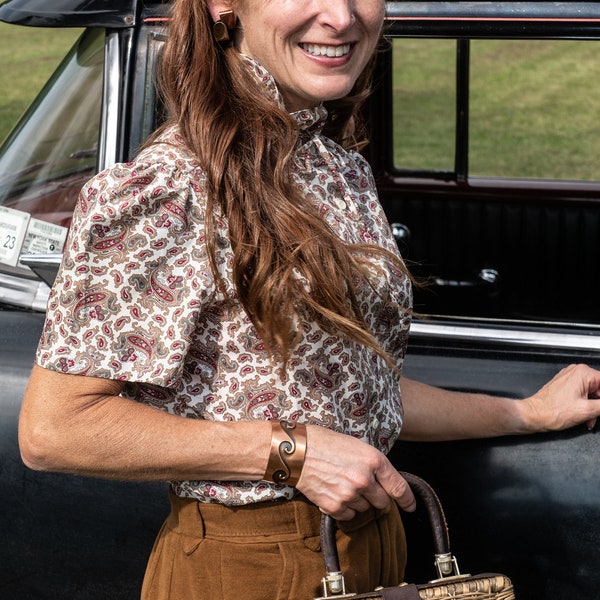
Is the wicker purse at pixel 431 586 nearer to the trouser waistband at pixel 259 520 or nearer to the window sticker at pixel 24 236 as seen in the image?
the trouser waistband at pixel 259 520

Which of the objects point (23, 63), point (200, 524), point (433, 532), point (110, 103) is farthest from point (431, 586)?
point (23, 63)

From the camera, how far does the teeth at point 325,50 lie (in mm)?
1696

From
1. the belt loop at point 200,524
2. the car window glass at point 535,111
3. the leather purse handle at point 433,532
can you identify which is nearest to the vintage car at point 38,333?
the leather purse handle at point 433,532

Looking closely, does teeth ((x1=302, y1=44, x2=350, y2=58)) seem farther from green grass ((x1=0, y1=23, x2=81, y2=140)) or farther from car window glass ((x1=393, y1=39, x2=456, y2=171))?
green grass ((x1=0, y1=23, x2=81, y2=140))

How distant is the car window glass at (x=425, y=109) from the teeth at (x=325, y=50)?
607cm

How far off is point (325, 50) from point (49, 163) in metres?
0.97

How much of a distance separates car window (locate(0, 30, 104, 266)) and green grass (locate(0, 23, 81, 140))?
6267 millimetres

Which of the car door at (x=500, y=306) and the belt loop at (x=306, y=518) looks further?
the car door at (x=500, y=306)

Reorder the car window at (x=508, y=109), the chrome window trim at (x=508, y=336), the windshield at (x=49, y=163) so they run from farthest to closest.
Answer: the car window at (x=508, y=109), the windshield at (x=49, y=163), the chrome window trim at (x=508, y=336)

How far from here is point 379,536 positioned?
1785 millimetres

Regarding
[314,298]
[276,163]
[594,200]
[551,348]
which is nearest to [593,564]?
[551,348]

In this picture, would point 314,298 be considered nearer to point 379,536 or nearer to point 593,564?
point 379,536

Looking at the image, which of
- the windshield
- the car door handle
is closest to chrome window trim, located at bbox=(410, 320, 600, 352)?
the windshield

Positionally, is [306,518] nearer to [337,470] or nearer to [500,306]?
[337,470]
